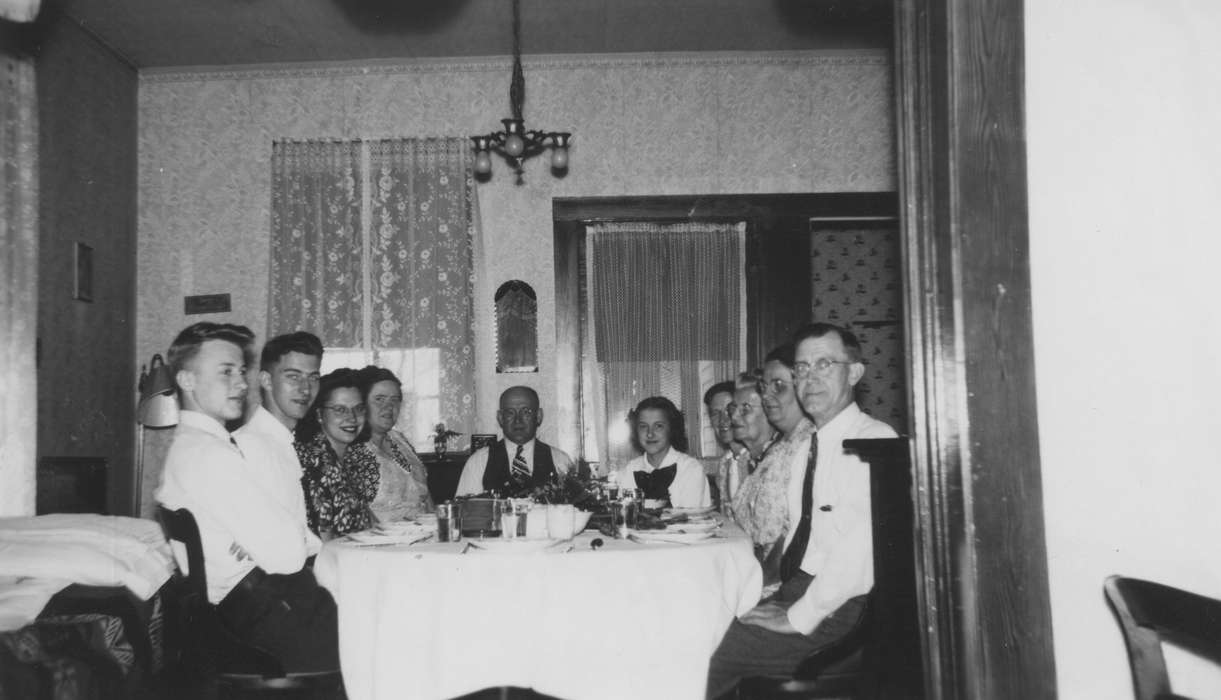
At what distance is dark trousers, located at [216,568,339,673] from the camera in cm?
250

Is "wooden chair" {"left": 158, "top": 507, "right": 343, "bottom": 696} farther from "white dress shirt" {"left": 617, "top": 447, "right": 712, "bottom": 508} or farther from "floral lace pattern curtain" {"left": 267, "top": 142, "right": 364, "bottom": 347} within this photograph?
"floral lace pattern curtain" {"left": 267, "top": 142, "right": 364, "bottom": 347}

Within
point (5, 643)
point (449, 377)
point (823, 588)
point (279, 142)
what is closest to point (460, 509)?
point (823, 588)

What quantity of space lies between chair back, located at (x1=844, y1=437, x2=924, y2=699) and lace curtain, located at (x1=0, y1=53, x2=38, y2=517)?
3.46 meters

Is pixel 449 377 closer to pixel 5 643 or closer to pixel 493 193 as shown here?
pixel 493 193

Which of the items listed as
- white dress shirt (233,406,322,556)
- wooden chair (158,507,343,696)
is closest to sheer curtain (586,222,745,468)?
white dress shirt (233,406,322,556)

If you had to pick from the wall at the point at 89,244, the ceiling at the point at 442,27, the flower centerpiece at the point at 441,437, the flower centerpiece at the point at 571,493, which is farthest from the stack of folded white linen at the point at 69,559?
the ceiling at the point at 442,27

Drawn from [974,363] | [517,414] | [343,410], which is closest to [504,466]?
[517,414]

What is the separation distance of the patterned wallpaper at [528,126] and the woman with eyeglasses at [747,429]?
2471 mm

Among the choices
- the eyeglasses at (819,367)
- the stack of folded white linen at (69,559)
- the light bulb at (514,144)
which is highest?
the light bulb at (514,144)

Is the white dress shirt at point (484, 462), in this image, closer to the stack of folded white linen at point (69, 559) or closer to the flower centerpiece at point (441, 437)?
the flower centerpiece at point (441, 437)

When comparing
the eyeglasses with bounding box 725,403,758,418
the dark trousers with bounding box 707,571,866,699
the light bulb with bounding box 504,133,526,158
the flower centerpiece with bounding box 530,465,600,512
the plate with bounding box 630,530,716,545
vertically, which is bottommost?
the dark trousers with bounding box 707,571,866,699

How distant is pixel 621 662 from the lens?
90.4 inches

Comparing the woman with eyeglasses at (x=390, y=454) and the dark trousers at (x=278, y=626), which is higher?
the woman with eyeglasses at (x=390, y=454)

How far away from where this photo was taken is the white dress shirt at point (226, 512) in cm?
248
